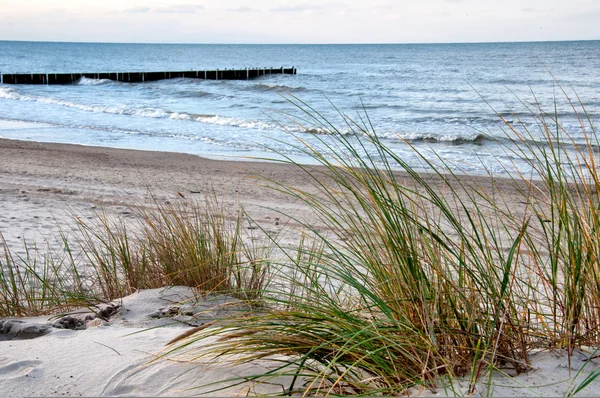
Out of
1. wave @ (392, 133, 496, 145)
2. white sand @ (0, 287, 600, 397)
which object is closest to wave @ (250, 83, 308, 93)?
wave @ (392, 133, 496, 145)

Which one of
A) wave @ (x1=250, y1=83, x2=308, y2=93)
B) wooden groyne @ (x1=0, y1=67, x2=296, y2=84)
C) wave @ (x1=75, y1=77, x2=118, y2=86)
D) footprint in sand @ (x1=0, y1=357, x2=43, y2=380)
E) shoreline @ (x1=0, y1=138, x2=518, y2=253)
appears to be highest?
wooden groyne @ (x1=0, y1=67, x2=296, y2=84)

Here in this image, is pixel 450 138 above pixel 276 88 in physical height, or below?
below

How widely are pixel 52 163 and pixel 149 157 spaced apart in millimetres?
1923

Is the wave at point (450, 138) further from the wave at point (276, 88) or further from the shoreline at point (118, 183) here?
the wave at point (276, 88)

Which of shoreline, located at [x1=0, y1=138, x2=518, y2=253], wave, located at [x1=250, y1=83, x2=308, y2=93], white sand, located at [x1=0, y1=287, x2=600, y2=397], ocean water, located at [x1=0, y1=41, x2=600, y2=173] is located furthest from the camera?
wave, located at [x1=250, y1=83, x2=308, y2=93]

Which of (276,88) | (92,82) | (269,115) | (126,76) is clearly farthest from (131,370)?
(126,76)

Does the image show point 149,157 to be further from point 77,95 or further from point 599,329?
point 77,95

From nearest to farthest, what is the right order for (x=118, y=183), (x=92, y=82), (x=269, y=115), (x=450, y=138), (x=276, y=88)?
1. (x=118, y=183)
2. (x=269, y=115)
3. (x=450, y=138)
4. (x=276, y=88)
5. (x=92, y=82)

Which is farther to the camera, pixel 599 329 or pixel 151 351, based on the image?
pixel 151 351

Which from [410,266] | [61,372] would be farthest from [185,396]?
[410,266]

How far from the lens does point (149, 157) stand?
12.5m

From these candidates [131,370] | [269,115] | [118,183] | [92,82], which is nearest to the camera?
[131,370]

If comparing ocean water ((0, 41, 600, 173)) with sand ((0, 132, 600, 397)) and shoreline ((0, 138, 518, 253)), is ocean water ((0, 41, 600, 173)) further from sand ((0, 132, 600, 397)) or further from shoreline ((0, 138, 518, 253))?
sand ((0, 132, 600, 397))

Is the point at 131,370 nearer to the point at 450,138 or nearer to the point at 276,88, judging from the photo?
the point at 450,138
